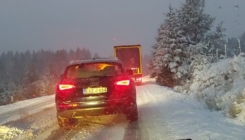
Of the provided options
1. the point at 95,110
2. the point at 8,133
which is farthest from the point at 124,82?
the point at 8,133

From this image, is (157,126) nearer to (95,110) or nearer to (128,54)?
(95,110)

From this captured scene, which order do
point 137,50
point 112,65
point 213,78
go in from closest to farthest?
point 112,65, point 213,78, point 137,50

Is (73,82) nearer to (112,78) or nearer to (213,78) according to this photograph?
(112,78)

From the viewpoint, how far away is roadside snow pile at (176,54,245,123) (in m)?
10.0

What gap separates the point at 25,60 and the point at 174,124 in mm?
168904

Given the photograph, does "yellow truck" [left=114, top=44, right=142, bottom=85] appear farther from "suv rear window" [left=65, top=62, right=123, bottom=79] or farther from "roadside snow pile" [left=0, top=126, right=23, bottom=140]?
"roadside snow pile" [left=0, top=126, right=23, bottom=140]

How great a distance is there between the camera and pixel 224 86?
47.9 feet

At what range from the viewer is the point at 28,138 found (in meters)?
8.52

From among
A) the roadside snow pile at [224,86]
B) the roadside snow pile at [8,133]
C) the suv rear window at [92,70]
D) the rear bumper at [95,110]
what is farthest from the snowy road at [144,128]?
the suv rear window at [92,70]

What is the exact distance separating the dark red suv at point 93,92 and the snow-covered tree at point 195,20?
125 ft

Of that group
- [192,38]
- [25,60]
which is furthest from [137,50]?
[25,60]

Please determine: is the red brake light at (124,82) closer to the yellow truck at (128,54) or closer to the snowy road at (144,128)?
the snowy road at (144,128)

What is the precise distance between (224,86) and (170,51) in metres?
27.3

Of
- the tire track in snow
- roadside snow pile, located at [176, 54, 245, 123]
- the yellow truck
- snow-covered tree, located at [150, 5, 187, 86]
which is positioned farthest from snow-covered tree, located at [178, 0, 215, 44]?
the tire track in snow
